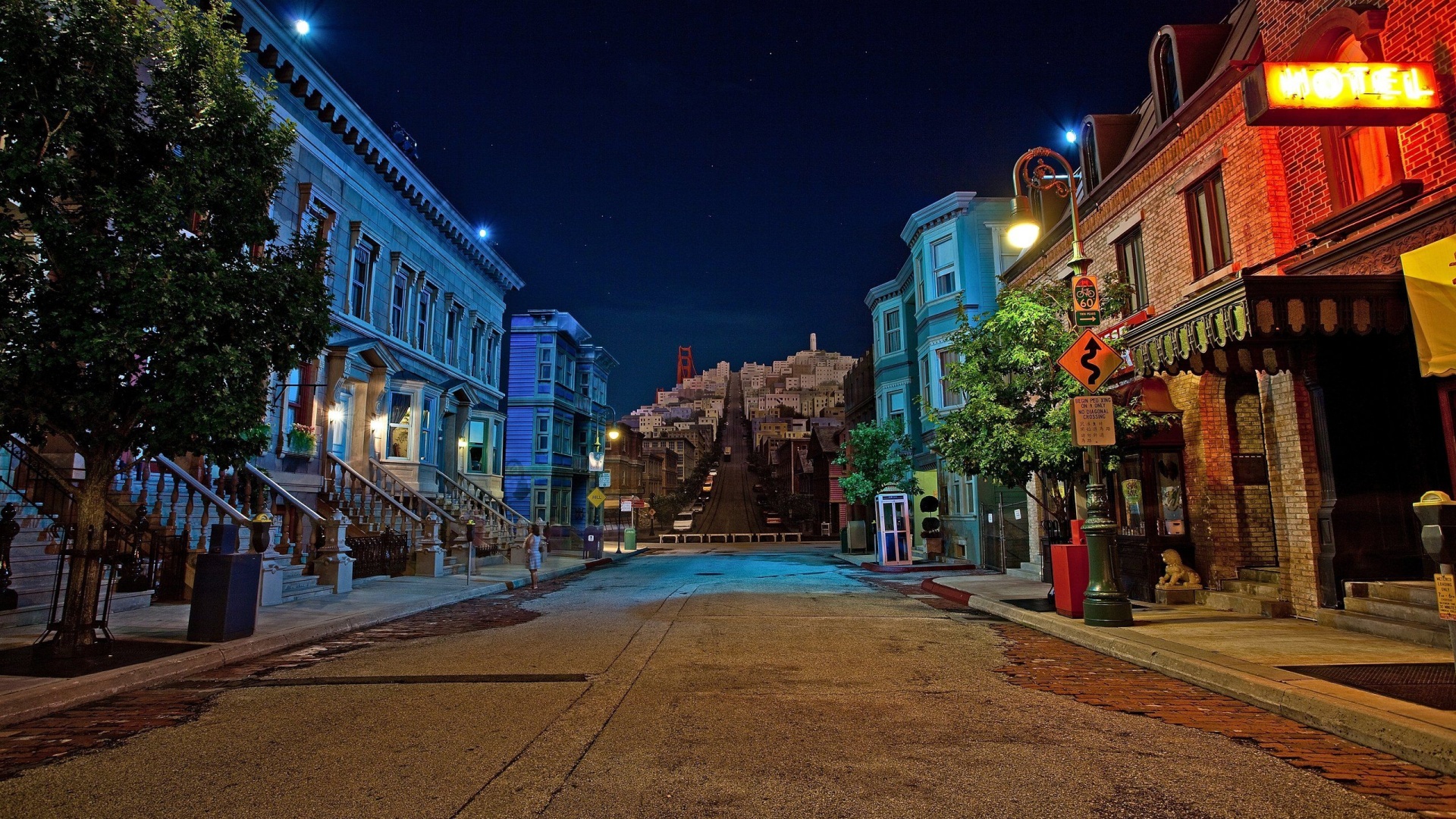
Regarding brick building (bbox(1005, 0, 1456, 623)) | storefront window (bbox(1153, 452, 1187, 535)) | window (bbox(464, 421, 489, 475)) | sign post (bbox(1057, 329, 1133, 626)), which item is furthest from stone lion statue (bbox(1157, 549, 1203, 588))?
window (bbox(464, 421, 489, 475))

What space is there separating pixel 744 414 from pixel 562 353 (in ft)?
502

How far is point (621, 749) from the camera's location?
5.23 metres

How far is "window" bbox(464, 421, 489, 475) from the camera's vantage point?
30.8m

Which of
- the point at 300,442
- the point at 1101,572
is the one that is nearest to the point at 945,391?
the point at 1101,572

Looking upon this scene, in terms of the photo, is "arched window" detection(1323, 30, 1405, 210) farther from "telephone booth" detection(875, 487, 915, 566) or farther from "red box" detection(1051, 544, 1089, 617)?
"telephone booth" detection(875, 487, 915, 566)

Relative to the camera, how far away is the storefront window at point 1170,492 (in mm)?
13375

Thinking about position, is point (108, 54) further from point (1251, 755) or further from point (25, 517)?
point (1251, 755)

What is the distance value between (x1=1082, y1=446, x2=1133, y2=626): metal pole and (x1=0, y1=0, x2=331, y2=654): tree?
10774mm

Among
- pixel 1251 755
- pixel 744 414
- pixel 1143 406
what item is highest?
pixel 744 414

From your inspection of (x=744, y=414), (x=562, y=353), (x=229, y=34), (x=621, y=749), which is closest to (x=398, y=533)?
(x=229, y=34)

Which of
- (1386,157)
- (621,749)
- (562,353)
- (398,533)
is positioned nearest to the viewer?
(621,749)

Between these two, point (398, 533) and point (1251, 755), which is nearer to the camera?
point (1251, 755)

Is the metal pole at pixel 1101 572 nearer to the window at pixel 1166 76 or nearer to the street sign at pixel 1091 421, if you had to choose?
the street sign at pixel 1091 421

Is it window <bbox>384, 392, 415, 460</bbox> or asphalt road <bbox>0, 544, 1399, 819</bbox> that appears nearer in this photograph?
asphalt road <bbox>0, 544, 1399, 819</bbox>
